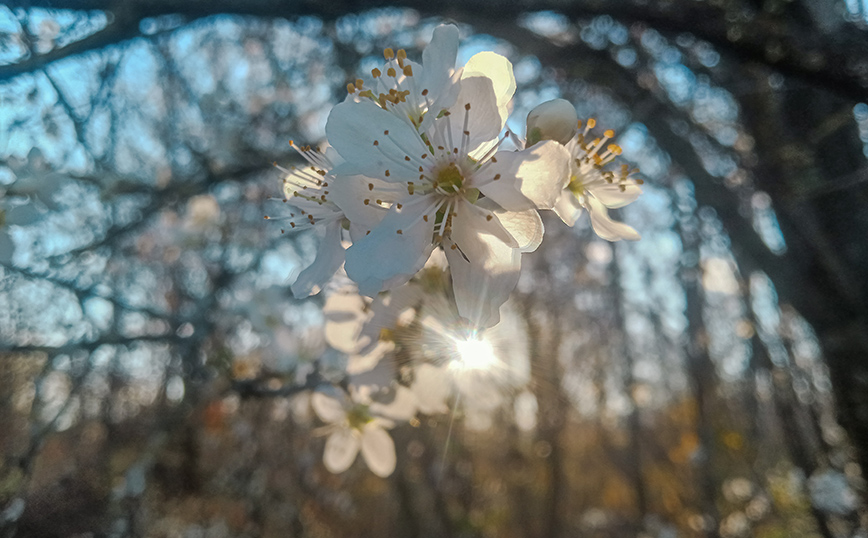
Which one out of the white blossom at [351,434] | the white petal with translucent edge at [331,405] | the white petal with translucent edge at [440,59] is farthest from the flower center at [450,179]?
the white petal with translucent edge at [331,405]

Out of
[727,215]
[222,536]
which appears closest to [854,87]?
[727,215]

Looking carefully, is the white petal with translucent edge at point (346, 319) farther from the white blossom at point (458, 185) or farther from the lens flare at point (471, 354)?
the white blossom at point (458, 185)

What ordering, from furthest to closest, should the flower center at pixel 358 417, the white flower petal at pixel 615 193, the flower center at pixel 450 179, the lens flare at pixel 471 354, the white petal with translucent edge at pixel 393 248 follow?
the flower center at pixel 358 417, the white flower petal at pixel 615 193, the lens flare at pixel 471 354, the flower center at pixel 450 179, the white petal with translucent edge at pixel 393 248

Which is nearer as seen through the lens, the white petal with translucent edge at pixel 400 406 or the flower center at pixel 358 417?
the white petal with translucent edge at pixel 400 406

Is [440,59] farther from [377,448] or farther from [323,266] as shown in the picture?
[377,448]

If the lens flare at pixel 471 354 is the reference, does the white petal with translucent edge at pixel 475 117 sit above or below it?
above

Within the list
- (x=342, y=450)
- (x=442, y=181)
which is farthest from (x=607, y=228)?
(x=342, y=450)

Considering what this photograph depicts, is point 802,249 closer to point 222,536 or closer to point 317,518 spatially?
point 222,536

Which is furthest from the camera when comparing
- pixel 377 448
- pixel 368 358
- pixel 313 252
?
pixel 313 252
